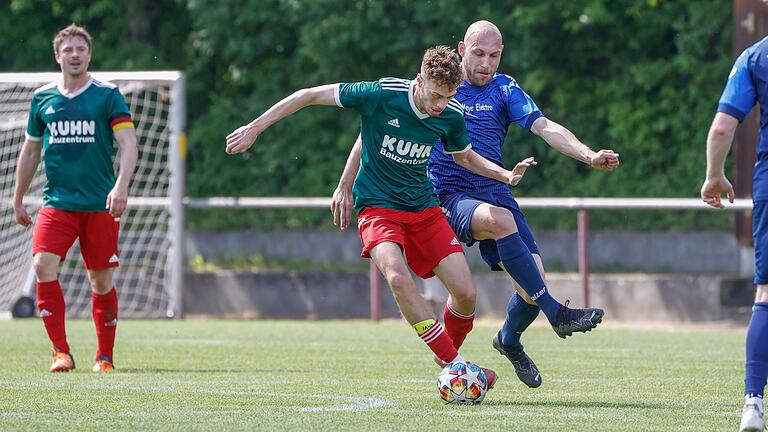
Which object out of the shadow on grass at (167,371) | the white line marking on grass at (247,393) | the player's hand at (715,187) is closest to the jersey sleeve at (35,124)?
the shadow on grass at (167,371)

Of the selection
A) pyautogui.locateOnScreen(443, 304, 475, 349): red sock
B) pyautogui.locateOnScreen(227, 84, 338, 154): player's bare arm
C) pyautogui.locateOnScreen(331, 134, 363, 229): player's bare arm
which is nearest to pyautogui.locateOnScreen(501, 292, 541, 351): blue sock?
pyautogui.locateOnScreen(443, 304, 475, 349): red sock

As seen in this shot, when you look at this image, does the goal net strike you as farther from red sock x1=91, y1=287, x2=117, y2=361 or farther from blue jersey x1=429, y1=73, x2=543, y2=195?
blue jersey x1=429, y1=73, x2=543, y2=195

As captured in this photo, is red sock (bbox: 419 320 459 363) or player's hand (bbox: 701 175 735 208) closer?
player's hand (bbox: 701 175 735 208)

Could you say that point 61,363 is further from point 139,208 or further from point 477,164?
point 139,208

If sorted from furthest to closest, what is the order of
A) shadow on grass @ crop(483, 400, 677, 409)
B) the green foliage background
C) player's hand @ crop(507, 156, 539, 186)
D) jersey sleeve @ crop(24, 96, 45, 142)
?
the green foliage background, jersey sleeve @ crop(24, 96, 45, 142), player's hand @ crop(507, 156, 539, 186), shadow on grass @ crop(483, 400, 677, 409)

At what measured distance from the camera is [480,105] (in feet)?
27.8

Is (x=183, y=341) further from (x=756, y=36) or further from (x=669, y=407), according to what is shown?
(x=756, y=36)

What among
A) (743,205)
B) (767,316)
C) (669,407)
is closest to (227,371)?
(669,407)

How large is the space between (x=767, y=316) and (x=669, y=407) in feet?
3.91

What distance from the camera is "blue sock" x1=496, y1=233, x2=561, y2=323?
7.96 m

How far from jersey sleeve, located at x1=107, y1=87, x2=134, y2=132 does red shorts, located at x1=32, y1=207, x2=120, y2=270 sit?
603mm

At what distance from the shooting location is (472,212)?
809 cm

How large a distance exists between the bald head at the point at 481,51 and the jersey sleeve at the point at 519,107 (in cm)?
15

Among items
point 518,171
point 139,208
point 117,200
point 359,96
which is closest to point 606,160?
point 518,171
